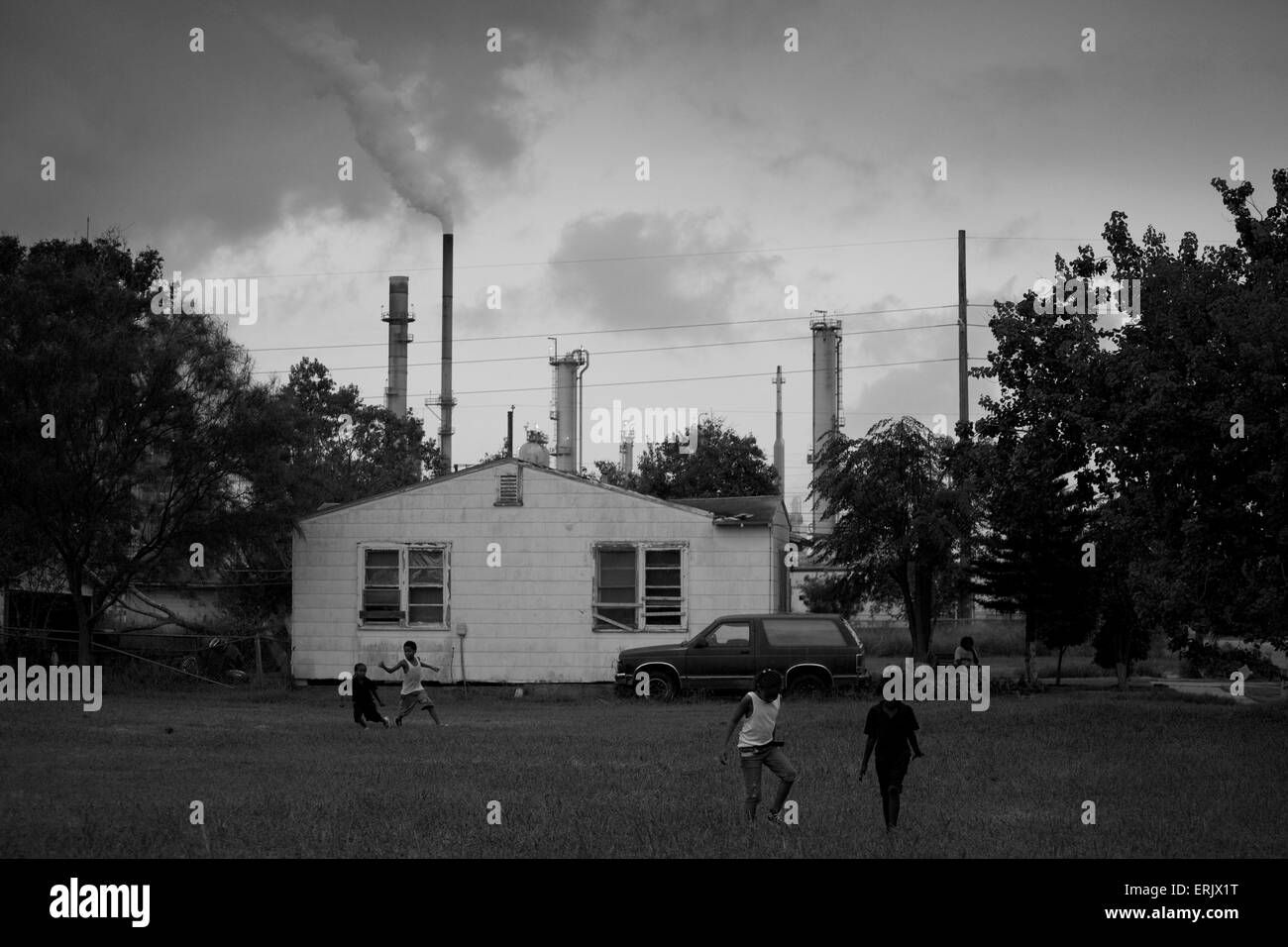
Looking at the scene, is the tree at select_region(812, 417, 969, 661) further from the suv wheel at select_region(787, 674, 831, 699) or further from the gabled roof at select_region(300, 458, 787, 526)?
the suv wheel at select_region(787, 674, 831, 699)

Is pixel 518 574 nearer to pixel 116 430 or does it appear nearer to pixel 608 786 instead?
pixel 116 430

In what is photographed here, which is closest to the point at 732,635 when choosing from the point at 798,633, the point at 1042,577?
the point at 798,633

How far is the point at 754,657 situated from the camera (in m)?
31.0

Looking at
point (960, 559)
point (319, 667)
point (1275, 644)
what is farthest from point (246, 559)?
point (1275, 644)

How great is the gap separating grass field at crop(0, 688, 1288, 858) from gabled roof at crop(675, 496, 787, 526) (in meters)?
6.74

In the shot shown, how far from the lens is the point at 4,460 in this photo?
32469mm

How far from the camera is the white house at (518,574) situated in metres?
33.8

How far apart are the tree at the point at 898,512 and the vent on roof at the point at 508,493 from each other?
8549 millimetres

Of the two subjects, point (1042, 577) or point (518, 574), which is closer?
point (518, 574)

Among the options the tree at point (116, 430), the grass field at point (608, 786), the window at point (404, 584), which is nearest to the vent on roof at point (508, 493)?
the window at point (404, 584)

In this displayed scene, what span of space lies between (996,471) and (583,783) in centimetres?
1393

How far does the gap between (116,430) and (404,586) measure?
7.30 metres

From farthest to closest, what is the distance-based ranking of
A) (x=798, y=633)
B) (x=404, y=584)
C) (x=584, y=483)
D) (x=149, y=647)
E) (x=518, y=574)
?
(x=149, y=647)
(x=404, y=584)
(x=584, y=483)
(x=518, y=574)
(x=798, y=633)

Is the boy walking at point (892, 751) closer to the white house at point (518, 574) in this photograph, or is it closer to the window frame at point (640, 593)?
the white house at point (518, 574)
